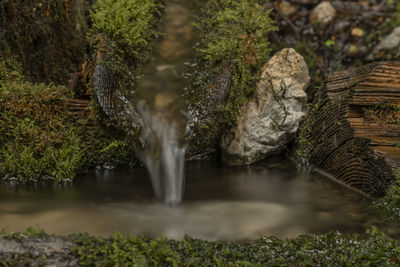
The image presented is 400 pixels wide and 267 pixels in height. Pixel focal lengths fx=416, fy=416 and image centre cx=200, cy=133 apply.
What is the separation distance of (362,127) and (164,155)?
2302 millimetres

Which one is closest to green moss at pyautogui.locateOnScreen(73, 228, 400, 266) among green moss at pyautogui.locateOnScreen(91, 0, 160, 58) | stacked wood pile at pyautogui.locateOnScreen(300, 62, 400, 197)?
stacked wood pile at pyautogui.locateOnScreen(300, 62, 400, 197)

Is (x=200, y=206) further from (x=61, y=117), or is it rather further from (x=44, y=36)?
(x=44, y=36)

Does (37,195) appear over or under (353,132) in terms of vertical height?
under

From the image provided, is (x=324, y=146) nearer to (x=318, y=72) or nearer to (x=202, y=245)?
(x=318, y=72)

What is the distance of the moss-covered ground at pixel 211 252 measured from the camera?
2861mm

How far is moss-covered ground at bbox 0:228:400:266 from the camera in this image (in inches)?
113

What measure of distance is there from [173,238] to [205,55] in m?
2.79

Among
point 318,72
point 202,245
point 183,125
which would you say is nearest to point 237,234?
point 202,245

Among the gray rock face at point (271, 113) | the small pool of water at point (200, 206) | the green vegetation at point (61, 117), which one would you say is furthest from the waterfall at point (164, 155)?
the gray rock face at point (271, 113)

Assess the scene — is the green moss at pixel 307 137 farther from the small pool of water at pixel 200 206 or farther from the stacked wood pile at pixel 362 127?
the small pool of water at pixel 200 206

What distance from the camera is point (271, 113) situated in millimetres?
5555

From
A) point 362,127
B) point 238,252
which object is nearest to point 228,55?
point 362,127

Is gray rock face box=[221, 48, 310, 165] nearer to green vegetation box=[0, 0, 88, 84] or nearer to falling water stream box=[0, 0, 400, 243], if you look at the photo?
falling water stream box=[0, 0, 400, 243]

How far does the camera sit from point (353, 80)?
5.11 m
